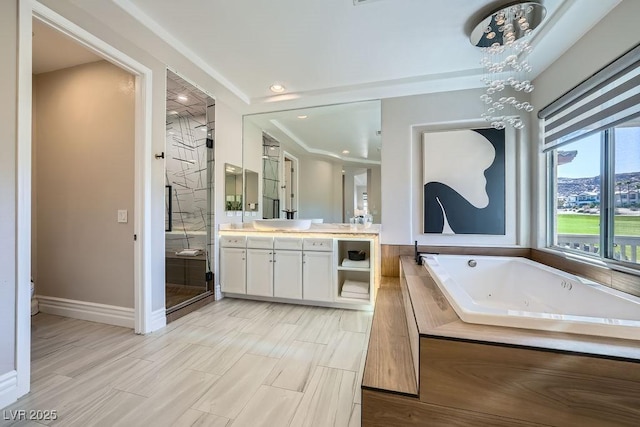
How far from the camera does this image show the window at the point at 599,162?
1665 mm

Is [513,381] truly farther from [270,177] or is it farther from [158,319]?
[270,177]

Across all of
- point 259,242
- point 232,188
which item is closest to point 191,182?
point 232,188

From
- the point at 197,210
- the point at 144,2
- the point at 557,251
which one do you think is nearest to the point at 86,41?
the point at 144,2

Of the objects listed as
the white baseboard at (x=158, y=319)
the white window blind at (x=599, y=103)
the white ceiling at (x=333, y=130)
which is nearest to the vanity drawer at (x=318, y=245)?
the white ceiling at (x=333, y=130)

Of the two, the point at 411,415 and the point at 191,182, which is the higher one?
the point at 191,182

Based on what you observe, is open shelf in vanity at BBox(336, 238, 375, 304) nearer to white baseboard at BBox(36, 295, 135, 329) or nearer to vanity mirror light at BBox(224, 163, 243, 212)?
vanity mirror light at BBox(224, 163, 243, 212)

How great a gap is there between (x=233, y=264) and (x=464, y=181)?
2872 millimetres

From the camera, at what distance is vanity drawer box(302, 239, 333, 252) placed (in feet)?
9.52

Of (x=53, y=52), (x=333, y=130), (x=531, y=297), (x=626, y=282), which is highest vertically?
(x=53, y=52)

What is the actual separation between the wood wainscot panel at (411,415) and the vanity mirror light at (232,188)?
2868mm

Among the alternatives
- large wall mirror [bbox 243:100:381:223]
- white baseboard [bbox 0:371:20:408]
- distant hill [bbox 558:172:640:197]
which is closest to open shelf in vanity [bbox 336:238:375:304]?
large wall mirror [bbox 243:100:381:223]

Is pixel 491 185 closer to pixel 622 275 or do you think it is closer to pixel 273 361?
pixel 622 275

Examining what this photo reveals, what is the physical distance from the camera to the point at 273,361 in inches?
74.3

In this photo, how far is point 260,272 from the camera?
3.10 m
